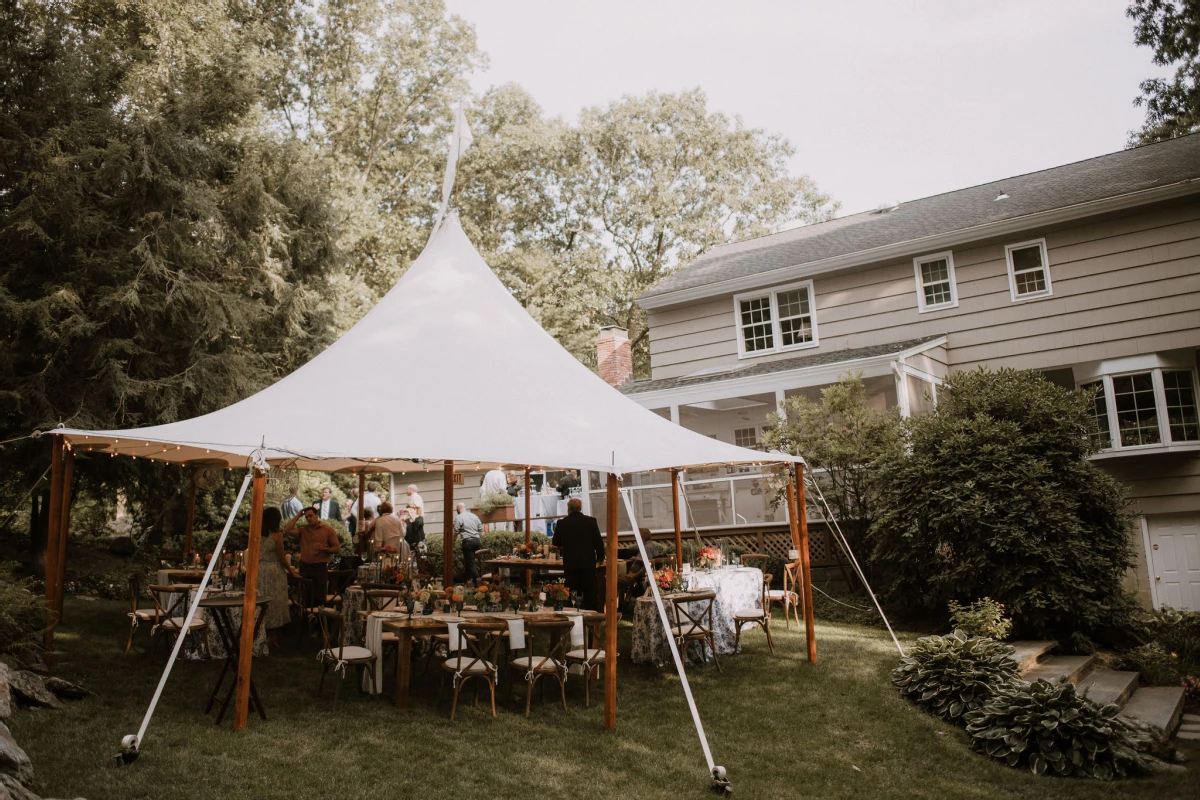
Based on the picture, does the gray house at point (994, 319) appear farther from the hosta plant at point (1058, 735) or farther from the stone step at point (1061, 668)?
the hosta plant at point (1058, 735)

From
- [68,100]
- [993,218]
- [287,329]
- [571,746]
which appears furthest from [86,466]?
[993,218]

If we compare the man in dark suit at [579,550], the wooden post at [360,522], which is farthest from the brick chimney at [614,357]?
the man in dark suit at [579,550]

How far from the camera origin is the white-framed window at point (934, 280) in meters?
15.6

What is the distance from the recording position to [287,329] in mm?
15141

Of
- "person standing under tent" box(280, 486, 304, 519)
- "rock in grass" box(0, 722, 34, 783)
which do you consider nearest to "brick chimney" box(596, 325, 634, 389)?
"person standing under tent" box(280, 486, 304, 519)

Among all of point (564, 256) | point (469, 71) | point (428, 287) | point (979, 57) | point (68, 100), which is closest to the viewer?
point (428, 287)

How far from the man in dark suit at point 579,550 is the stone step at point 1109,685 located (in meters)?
5.03

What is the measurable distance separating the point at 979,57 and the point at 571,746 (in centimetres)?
2033

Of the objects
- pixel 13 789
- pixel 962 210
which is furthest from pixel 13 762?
pixel 962 210

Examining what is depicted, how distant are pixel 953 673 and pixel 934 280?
9.89 metres

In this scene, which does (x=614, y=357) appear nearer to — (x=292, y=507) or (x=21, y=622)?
(x=292, y=507)

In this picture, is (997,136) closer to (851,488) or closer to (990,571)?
(851,488)

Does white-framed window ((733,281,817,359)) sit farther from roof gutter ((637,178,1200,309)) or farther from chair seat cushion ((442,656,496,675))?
chair seat cushion ((442,656,496,675))

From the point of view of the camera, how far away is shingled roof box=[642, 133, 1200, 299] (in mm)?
14656
